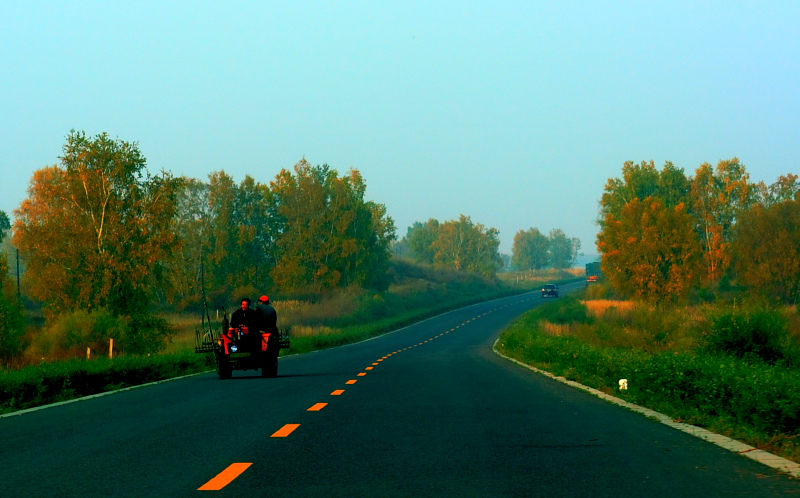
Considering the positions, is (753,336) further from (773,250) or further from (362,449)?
(773,250)

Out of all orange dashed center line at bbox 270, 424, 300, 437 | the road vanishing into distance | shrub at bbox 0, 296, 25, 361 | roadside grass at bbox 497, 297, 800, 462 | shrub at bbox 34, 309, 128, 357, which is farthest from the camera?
shrub at bbox 0, 296, 25, 361

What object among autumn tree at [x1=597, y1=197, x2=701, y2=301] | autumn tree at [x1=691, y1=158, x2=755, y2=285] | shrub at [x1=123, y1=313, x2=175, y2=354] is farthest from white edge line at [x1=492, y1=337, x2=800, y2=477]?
autumn tree at [x1=691, y1=158, x2=755, y2=285]

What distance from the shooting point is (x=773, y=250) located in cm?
8600

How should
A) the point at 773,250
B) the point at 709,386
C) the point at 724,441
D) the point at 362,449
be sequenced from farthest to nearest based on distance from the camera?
the point at 773,250 < the point at 709,386 < the point at 724,441 < the point at 362,449

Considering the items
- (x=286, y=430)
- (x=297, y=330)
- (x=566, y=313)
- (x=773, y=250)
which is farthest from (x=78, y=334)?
(x=773, y=250)

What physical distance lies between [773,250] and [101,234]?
59.9m

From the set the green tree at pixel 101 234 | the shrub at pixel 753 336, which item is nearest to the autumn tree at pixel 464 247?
the green tree at pixel 101 234

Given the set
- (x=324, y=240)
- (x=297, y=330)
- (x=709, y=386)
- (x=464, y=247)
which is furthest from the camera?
(x=464, y=247)

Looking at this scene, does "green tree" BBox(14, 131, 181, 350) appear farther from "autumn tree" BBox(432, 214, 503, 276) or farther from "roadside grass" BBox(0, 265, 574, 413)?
"autumn tree" BBox(432, 214, 503, 276)

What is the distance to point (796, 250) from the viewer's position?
8581 centimetres

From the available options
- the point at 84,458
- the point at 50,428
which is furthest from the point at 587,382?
the point at 84,458

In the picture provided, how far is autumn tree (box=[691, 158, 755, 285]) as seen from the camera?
334ft

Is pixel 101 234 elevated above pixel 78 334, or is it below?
above

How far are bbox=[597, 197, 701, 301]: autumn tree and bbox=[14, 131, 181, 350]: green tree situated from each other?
4500cm
